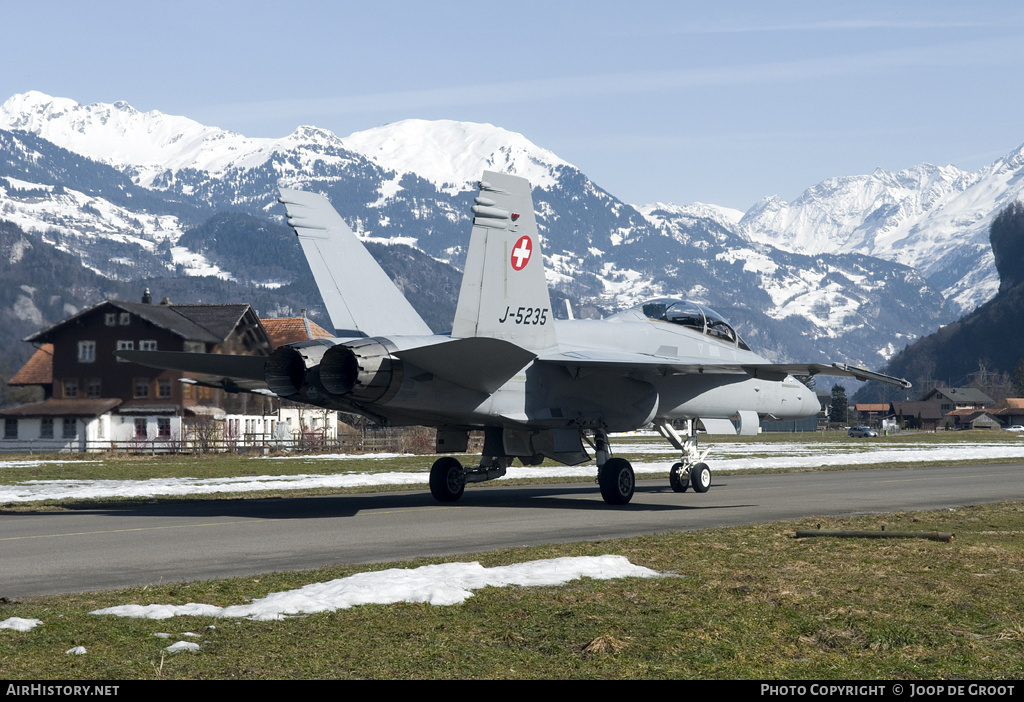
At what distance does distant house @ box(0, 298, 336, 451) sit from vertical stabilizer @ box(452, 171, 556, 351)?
54.4 metres

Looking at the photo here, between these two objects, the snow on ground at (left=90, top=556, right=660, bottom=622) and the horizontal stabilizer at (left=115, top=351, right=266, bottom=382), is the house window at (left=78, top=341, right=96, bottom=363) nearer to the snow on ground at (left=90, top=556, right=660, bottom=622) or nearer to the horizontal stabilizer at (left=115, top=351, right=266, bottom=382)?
the horizontal stabilizer at (left=115, top=351, right=266, bottom=382)

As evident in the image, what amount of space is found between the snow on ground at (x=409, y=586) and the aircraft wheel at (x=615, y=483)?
938 centimetres

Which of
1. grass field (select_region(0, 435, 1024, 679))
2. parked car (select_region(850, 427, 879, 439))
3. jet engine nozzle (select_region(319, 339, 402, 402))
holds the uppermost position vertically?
jet engine nozzle (select_region(319, 339, 402, 402))

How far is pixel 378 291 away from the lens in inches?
806

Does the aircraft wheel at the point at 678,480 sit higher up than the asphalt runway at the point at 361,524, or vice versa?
the aircraft wheel at the point at 678,480

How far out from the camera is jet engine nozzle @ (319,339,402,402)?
17.0m

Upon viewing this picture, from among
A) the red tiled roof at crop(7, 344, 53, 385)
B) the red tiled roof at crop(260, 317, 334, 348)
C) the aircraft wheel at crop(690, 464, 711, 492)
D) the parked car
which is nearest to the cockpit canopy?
the aircraft wheel at crop(690, 464, 711, 492)

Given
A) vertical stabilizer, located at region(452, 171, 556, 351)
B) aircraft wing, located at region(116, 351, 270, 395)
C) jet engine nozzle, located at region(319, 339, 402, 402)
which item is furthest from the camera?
vertical stabilizer, located at region(452, 171, 556, 351)

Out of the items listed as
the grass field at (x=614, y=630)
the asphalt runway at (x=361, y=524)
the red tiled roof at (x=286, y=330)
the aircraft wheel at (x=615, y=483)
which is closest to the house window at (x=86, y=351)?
the red tiled roof at (x=286, y=330)

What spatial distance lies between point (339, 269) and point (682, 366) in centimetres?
662

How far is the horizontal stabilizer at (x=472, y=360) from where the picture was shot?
17.3 m

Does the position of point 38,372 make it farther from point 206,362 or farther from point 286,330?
point 206,362

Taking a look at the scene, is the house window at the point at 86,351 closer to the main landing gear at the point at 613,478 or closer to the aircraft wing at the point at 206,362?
the aircraft wing at the point at 206,362
